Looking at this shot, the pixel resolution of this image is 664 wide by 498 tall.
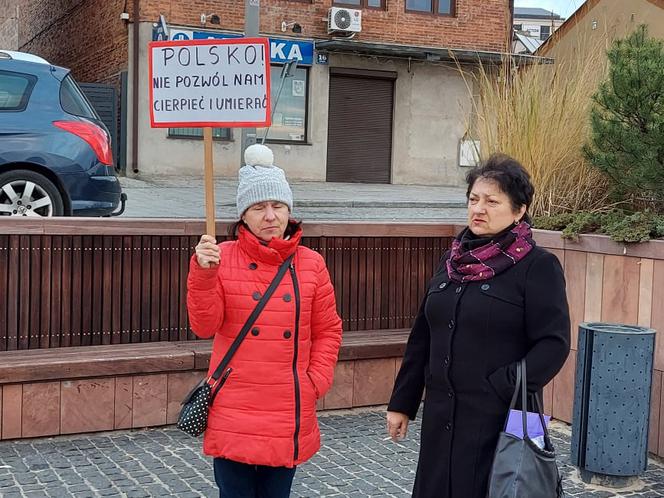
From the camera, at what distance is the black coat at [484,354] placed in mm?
3156

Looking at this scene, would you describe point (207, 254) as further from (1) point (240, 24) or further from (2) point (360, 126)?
(2) point (360, 126)

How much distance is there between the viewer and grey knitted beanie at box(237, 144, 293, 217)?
354cm

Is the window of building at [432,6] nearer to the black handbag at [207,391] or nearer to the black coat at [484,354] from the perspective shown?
the black handbag at [207,391]

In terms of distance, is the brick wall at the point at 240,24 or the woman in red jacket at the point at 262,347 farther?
the brick wall at the point at 240,24

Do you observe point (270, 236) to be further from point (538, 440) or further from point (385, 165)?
point (385, 165)

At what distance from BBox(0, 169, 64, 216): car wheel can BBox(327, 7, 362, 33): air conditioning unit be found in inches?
547

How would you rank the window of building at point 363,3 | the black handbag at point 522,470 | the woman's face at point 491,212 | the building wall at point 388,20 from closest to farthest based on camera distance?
the black handbag at point 522,470 < the woman's face at point 491,212 < the building wall at point 388,20 < the window of building at point 363,3

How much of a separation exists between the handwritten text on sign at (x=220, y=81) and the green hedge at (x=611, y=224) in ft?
8.92

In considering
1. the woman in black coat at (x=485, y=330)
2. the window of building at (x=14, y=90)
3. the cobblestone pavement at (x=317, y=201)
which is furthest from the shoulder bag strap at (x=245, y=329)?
the cobblestone pavement at (x=317, y=201)

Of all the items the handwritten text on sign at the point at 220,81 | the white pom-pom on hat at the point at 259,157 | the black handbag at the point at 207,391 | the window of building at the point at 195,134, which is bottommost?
the black handbag at the point at 207,391

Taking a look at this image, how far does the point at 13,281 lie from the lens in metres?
5.94

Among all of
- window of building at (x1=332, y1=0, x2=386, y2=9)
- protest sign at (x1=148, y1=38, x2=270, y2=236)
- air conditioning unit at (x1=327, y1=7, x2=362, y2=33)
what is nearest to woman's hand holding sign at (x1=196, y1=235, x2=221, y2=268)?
protest sign at (x1=148, y1=38, x2=270, y2=236)

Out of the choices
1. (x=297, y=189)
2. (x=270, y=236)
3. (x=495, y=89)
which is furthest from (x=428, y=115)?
(x=270, y=236)

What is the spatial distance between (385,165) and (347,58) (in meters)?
2.77
